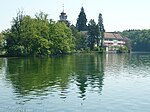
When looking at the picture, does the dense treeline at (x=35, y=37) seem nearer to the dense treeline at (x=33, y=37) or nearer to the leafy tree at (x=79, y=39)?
the dense treeline at (x=33, y=37)

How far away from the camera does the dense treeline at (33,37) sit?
98938mm

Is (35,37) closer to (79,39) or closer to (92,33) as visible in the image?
(79,39)

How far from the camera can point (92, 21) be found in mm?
165500

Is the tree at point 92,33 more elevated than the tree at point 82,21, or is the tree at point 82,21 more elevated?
the tree at point 82,21

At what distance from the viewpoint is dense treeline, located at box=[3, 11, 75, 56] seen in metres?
98.9

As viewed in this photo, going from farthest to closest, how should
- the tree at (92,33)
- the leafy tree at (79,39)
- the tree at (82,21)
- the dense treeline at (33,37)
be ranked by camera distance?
the tree at (82,21)
the tree at (92,33)
the leafy tree at (79,39)
the dense treeline at (33,37)

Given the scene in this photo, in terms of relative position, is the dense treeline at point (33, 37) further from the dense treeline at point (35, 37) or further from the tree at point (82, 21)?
the tree at point (82, 21)

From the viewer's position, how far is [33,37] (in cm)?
10050

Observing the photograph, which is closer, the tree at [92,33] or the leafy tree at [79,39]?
the leafy tree at [79,39]

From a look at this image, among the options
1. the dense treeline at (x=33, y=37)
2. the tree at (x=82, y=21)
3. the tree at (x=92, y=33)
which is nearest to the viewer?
the dense treeline at (x=33, y=37)

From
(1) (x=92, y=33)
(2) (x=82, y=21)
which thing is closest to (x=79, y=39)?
(1) (x=92, y=33)

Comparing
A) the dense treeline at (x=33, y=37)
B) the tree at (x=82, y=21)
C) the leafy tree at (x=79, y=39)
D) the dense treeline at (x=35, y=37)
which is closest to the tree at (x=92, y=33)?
the leafy tree at (x=79, y=39)

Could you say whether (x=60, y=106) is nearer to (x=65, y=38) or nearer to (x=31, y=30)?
(x=31, y=30)

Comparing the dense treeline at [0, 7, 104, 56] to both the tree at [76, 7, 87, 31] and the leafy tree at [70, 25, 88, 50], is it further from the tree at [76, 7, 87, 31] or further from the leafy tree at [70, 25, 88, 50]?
the tree at [76, 7, 87, 31]
